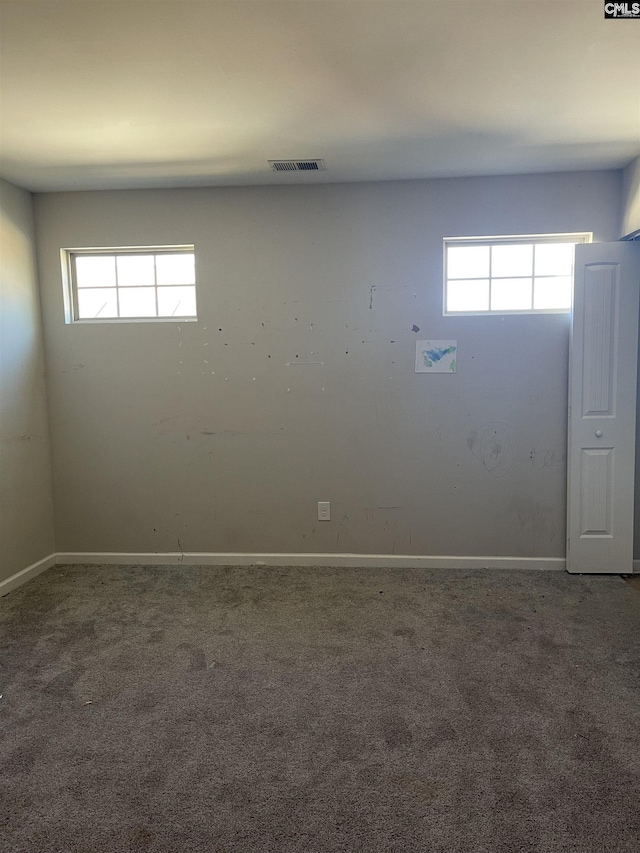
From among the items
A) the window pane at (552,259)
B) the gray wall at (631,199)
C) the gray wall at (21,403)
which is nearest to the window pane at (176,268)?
the gray wall at (21,403)

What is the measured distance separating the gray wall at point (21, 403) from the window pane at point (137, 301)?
58 cm

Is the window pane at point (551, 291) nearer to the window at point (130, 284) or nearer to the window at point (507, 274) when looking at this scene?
the window at point (507, 274)

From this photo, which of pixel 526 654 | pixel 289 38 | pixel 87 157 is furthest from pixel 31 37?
A: pixel 526 654

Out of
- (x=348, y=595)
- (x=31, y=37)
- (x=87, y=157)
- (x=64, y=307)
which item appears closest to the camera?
(x=31, y=37)

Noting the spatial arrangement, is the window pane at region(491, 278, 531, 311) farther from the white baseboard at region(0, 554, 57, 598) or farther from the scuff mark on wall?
the white baseboard at region(0, 554, 57, 598)

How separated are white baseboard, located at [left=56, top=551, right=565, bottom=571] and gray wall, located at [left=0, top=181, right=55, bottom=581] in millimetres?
430

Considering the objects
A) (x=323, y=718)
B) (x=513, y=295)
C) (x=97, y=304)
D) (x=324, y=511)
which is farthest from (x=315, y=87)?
(x=323, y=718)

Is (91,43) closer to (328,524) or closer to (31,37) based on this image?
(31,37)

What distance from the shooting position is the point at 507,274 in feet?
11.1

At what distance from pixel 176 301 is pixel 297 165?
123cm

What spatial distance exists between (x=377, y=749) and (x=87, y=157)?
10.7 feet

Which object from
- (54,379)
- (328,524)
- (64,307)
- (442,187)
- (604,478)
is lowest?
(328,524)

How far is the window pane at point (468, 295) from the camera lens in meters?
3.40

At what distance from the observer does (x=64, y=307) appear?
353 cm
